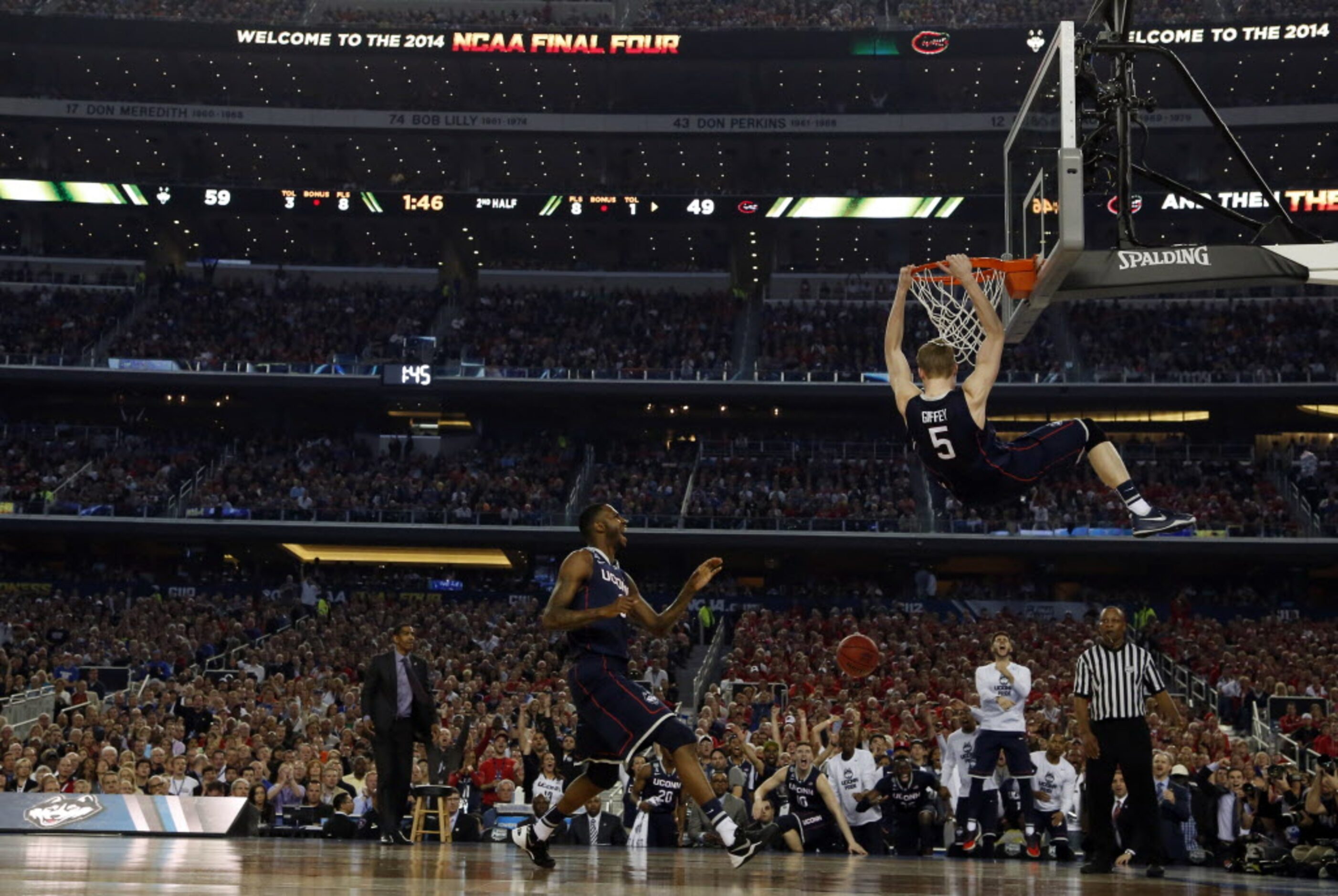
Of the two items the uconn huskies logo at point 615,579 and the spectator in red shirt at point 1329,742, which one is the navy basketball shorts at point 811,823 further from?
the spectator in red shirt at point 1329,742

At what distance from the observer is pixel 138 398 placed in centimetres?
4559

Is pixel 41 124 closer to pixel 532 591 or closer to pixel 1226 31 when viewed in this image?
pixel 532 591

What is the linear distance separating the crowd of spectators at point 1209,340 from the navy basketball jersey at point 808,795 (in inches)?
1116

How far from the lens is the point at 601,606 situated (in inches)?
356

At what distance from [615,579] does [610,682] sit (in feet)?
2.11

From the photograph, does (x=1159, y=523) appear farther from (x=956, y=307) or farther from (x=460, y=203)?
(x=460, y=203)

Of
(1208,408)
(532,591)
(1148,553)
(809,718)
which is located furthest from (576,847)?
(1208,408)

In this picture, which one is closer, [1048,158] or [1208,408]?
[1048,158]

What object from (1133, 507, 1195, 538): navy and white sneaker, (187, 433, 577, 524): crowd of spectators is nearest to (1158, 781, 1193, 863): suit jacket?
(1133, 507, 1195, 538): navy and white sneaker

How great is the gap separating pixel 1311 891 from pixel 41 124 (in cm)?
4649

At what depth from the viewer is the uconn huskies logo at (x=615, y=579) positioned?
915 centimetres

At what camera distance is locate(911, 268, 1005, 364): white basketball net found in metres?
12.5

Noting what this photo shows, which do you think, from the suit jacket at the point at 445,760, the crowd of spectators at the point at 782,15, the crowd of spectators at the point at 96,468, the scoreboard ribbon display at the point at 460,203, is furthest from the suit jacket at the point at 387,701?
the crowd of spectators at the point at 782,15

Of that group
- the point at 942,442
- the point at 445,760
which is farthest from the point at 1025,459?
the point at 445,760
